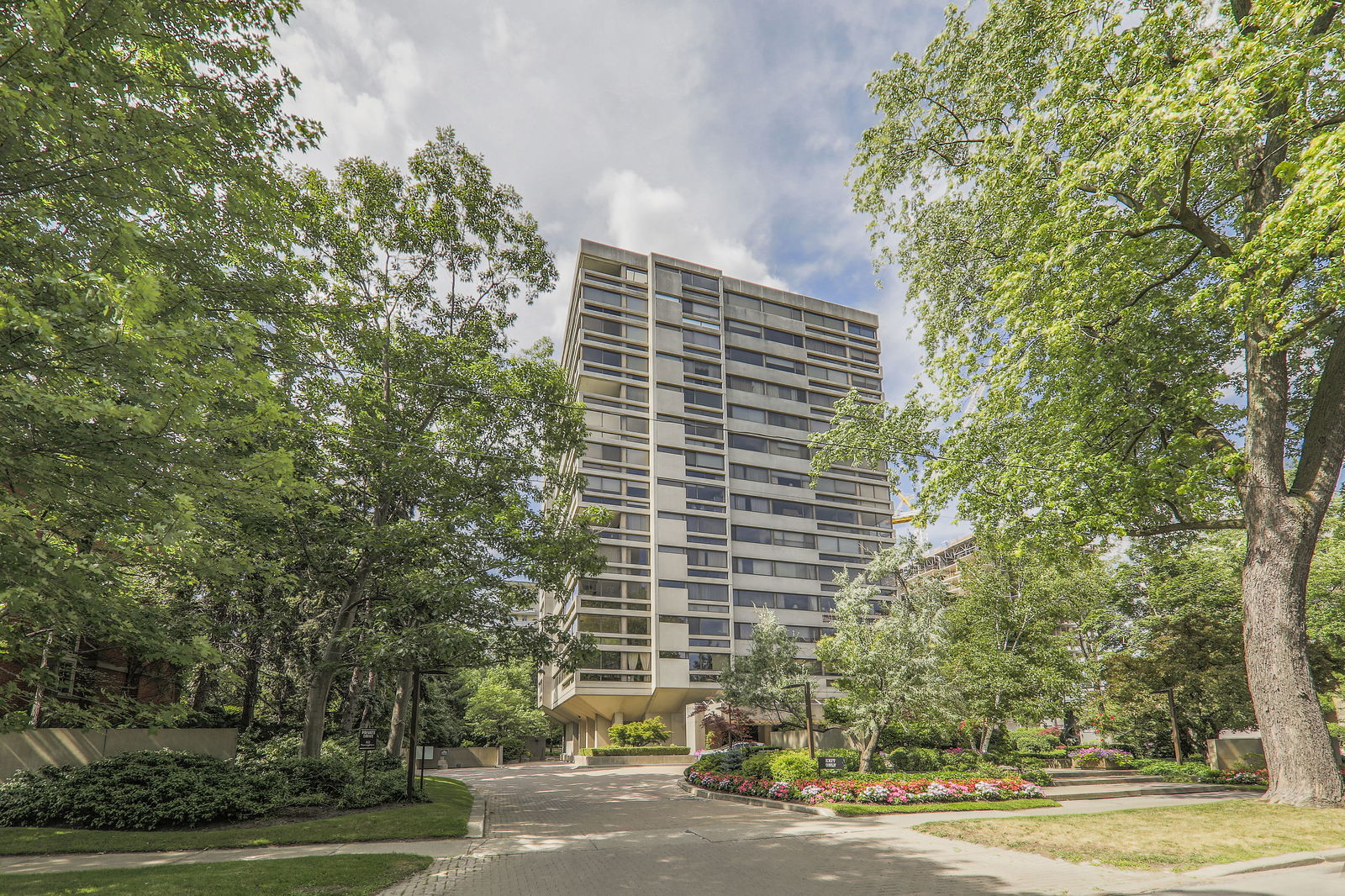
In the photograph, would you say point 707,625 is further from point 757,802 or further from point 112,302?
point 112,302

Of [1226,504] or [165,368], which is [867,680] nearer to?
[1226,504]

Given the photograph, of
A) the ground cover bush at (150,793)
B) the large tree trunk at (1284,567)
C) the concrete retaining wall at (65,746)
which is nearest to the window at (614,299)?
the concrete retaining wall at (65,746)

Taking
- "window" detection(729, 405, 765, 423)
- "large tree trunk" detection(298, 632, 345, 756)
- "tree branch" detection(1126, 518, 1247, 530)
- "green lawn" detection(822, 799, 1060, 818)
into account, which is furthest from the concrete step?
"window" detection(729, 405, 765, 423)

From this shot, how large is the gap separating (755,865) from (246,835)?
9443mm

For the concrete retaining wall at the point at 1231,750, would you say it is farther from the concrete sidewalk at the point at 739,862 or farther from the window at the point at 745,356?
the window at the point at 745,356

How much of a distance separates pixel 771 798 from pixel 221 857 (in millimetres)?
12318

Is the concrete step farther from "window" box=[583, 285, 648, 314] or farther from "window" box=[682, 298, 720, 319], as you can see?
"window" box=[583, 285, 648, 314]

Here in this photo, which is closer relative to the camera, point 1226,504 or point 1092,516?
point 1092,516

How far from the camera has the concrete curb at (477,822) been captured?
13.1m

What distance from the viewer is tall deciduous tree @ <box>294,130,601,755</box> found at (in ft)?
54.6

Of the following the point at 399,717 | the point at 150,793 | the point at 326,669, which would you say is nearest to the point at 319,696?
the point at 326,669

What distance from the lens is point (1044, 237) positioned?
12.4 meters

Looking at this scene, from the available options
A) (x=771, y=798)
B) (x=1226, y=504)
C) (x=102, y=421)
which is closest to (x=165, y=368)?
(x=102, y=421)

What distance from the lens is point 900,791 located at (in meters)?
16.0
